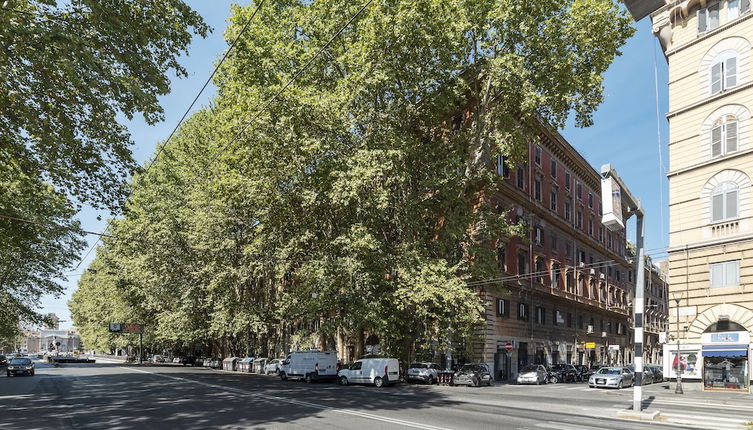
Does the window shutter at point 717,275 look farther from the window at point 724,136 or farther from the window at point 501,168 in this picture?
the window at point 501,168

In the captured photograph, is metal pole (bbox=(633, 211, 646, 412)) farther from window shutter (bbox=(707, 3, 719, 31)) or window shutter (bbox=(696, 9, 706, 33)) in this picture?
window shutter (bbox=(696, 9, 706, 33))

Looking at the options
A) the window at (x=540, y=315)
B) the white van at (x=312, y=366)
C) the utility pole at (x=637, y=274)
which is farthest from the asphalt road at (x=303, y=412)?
the window at (x=540, y=315)

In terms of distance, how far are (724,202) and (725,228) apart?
141cm

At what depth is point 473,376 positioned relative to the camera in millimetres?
32344

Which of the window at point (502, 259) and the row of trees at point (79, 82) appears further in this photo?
the window at point (502, 259)

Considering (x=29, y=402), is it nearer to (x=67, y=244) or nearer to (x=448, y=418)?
(x=448, y=418)

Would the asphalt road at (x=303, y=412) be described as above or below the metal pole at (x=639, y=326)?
below

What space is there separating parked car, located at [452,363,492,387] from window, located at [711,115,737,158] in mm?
18112

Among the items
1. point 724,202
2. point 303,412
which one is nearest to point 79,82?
point 303,412

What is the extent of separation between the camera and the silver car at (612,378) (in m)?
34.0

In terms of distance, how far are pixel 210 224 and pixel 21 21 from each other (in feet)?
81.0

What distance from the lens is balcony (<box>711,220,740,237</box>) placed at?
1125 inches

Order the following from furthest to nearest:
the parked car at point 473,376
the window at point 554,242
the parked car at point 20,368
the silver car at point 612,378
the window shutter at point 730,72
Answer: the window at point 554,242 → the parked car at point 20,368 → the silver car at point 612,378 → the parked car at point 473,376 → the window shutter at point 730,72

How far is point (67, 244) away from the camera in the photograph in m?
47.2
